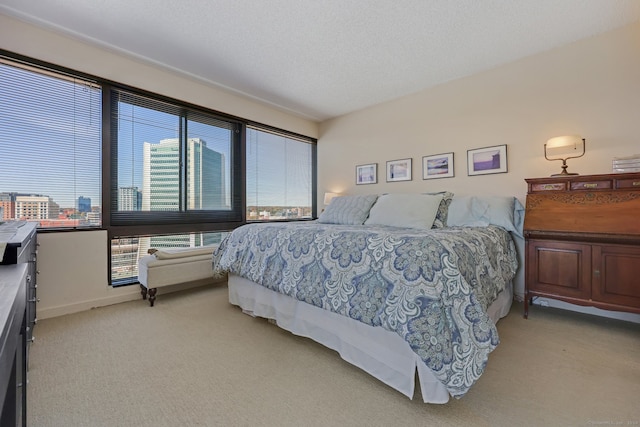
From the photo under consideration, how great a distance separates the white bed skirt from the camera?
1409 mm

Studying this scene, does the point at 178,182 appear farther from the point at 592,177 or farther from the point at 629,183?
the point at 629,183

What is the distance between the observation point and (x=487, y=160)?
3.13 meters

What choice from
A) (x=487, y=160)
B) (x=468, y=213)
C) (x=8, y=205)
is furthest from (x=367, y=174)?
(x=8, y=205)

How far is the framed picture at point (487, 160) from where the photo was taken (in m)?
3.03

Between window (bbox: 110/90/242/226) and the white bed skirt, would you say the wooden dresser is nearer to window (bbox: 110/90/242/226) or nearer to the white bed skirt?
the white bed skirt

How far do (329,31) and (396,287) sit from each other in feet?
7.44

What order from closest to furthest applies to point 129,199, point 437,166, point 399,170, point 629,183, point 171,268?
point 629,183
point 171,268
point 129,199
point 437,166
point 399,170

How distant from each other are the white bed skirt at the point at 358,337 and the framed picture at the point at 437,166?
5.17 feet

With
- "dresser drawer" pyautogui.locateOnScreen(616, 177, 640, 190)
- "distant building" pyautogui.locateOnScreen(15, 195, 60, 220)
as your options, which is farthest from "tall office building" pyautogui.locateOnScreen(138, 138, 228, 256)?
"dresser drawer" pyautogui.locateOnScreen(616, 177, 640, 190)

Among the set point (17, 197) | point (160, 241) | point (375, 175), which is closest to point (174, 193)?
point (160, 241)

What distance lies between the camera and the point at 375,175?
4.16m

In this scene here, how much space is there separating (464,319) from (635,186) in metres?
2.02

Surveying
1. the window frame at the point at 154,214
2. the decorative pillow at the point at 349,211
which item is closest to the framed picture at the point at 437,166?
the decorative pillow at the point at 349,211

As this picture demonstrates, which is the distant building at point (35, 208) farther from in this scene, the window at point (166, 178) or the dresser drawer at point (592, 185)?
the dresser drawer at point (592, 185)
